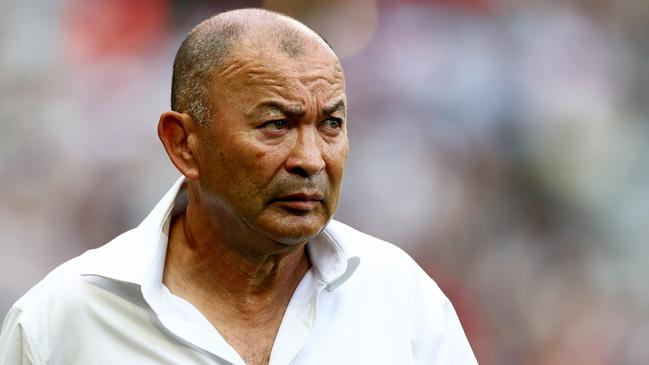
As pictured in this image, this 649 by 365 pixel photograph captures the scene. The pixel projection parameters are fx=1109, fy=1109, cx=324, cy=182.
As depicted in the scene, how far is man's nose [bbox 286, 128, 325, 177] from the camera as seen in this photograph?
2393 mm

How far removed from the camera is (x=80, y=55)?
509cm

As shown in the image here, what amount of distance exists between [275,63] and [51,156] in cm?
275

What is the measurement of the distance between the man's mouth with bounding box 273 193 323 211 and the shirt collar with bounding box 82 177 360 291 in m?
0.25

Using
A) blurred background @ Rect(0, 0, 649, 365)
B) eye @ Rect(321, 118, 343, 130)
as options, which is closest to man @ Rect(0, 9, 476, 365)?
eye @ Rect(321, 118, 343, 130)

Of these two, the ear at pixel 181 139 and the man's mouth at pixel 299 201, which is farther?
the ear at pixel 181 139

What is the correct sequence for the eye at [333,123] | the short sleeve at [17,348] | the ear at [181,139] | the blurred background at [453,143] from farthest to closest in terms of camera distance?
the blurred background at [453,143], the ear at [181,139], the eye at [333,123], the short sleeve at [17,348]

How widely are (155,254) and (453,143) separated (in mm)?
3247

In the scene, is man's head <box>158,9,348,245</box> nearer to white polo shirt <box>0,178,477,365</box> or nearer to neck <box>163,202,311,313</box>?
neck <box>163,202,311,313</box>

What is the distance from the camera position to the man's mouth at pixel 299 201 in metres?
2.41

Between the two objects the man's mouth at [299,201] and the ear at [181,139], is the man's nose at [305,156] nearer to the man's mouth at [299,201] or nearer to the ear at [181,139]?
the man's mouth at [299,201]

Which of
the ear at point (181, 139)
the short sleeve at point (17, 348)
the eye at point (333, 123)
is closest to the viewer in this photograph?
the short sleeve at point (17, 348)

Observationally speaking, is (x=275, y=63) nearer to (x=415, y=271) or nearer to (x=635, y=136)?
(x=415, y=271)

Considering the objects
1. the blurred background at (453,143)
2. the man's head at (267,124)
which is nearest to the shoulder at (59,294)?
the man's head at (267,124)

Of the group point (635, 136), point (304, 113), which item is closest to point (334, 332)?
point (304, 113)
